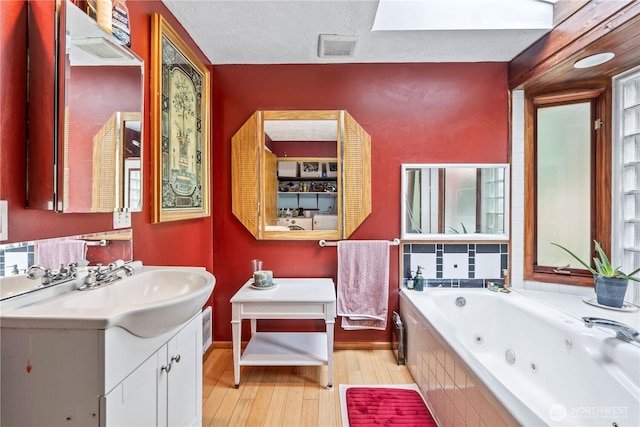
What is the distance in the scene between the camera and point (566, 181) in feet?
7.19

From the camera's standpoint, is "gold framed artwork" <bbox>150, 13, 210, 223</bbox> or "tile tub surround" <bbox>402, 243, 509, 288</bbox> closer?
"gold framed artwork" <bbox>150, 13, 210, 223</bbox>

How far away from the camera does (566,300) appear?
2.02 metres

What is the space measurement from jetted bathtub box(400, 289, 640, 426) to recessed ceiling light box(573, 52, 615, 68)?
148 cm

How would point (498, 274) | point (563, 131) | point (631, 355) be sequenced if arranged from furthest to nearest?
point (498, 274), point (563, 131), point (631, 355)

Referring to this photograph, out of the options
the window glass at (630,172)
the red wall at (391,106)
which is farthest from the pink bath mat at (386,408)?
the window glass at (630,172)

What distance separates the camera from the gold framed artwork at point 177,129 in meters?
1.59

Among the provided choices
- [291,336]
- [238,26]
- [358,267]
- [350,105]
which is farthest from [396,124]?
[291,336]

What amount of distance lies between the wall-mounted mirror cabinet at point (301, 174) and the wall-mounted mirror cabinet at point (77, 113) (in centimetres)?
104

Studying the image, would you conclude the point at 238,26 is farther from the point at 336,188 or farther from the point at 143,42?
the point at 336,188

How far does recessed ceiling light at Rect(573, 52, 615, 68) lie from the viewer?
1756 millimetres

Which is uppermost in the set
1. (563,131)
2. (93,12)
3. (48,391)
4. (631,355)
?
(93,12)

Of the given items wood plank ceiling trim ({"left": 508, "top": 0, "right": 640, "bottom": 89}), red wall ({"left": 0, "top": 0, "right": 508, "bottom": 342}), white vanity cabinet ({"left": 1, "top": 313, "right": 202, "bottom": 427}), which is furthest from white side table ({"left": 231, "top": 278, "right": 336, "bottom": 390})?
wood plank ceiling trim ({"left": 508, "top": 0, "right": 640, "bottom": 89})

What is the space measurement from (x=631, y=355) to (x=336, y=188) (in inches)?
71.2

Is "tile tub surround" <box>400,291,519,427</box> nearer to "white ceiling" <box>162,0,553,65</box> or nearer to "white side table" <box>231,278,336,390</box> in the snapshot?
"white side table" <box>231,278,336,390</box>
